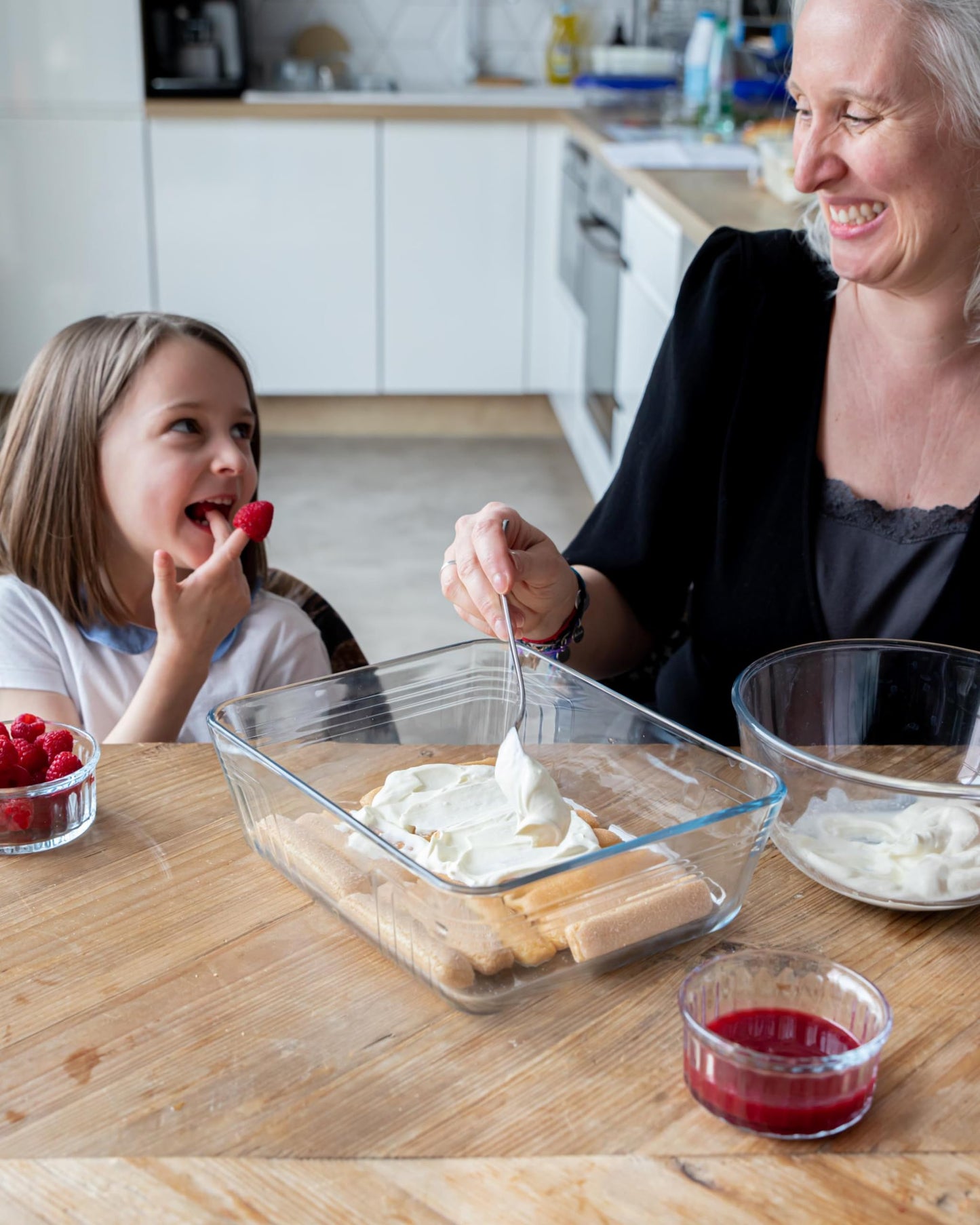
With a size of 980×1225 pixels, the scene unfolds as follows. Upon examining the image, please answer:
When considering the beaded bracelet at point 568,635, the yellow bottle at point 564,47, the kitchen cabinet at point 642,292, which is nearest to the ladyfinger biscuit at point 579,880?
the beaded bracelet at point 568,635

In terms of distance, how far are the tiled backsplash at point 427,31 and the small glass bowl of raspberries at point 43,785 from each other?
401 cm

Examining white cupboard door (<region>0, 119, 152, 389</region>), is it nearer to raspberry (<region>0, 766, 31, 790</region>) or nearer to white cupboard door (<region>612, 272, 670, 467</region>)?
white cupboard door (<region>612, 272, 670, 467</region>)

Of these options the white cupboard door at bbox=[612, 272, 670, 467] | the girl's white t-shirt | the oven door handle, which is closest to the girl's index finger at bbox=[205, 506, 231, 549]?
the girl's white t-shirt

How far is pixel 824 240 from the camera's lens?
137 cm

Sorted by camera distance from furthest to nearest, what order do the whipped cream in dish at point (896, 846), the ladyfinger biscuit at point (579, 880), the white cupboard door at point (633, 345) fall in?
the white cupboard door at point (633, 345) → the whipped cream in dish at point (896, 846) → the ladyfinger biscuit at point (579, 880)

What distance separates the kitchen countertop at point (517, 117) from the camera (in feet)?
8.33

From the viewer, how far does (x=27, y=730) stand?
95 centimetres

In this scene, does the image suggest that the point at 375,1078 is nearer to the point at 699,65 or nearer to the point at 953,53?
the point at 953,53

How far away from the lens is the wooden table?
60 centimetres

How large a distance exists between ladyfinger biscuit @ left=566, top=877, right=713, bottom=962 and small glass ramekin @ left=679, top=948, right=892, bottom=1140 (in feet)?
0.22

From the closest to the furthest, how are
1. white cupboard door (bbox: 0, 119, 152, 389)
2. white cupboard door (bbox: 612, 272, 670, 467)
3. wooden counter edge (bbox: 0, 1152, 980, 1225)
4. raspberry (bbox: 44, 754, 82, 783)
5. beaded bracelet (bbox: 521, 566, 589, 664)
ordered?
wooden counter edge (bbox: 0, 1152, 980, 1225) < raspberry (bbox: 44, 754, 82, 783) < beaded bracelet (bbox: 521, 566, 589, 664) < white cupboard door (bbox: 612, 272, 670, 467) < white cupboard door (bbox: 0, 119, 152, 389)

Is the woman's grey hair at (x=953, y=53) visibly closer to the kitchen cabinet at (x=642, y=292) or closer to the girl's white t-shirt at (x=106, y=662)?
the girl's white t-shirt at (x=106, y=662)

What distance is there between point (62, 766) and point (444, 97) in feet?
11.6

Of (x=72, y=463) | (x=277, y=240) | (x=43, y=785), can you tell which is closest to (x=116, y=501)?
(x=72, y=463)
